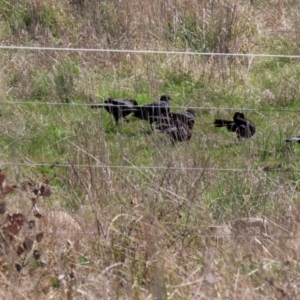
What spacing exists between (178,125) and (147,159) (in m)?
0.39

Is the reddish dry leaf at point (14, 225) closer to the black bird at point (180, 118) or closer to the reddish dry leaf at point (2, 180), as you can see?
the reddish dry leaf at point (2, 180)

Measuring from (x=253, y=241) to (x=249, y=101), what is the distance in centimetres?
440

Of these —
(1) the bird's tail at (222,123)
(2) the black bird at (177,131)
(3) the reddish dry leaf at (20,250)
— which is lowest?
(1) the bird's tail at (222,123)

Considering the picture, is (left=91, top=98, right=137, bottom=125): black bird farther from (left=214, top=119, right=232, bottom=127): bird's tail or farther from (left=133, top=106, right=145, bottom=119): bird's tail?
(left=214, top=119, right=232, bottom=127): bird's tail

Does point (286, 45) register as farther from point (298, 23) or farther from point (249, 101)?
point (249, 101)

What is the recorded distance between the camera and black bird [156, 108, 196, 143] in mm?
6215

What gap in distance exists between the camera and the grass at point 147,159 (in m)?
3.96

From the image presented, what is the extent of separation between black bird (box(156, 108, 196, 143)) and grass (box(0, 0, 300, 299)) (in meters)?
0.10

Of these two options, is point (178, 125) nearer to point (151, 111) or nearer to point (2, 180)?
point (151, 111)

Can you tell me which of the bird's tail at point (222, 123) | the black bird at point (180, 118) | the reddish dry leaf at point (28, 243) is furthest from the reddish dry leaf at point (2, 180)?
the bird's tail at point (222, 123)

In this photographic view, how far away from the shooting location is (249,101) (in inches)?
332

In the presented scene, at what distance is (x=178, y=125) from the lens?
6484 millimetres

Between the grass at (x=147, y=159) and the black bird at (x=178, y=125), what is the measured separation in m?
0.10

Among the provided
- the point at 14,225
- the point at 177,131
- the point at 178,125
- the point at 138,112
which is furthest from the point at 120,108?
the point at 14,225
